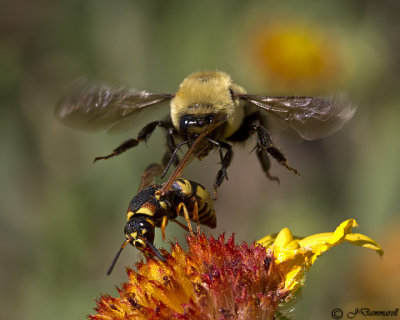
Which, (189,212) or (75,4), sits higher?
(75,4)

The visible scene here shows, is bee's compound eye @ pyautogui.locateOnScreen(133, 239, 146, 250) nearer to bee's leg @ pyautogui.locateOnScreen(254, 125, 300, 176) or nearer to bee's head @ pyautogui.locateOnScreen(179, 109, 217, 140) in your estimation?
bee's head @ pyautogui.locateOnScreen(179, 109, 217, 140)

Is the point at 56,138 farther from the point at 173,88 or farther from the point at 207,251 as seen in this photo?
the point at 207,251

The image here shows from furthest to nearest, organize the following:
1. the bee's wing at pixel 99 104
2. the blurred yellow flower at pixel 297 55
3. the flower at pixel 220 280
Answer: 1. the blurred yellow flower at pixel 297 55
2. the bee's wing at pixel 99 104
3. the flower at pixel 220 280

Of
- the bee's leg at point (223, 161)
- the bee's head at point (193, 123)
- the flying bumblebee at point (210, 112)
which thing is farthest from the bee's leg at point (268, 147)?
the bee's head at point (193, 123)

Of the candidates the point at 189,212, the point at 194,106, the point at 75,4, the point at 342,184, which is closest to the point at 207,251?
the point at 189,212

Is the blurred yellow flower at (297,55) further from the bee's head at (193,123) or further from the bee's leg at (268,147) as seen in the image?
the bee's head at (193,123)

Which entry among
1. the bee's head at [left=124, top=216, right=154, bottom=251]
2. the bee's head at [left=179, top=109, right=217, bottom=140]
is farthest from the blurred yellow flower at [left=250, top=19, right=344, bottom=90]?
the bee's head at [left=124, top=216, right=154, bottom=251]
